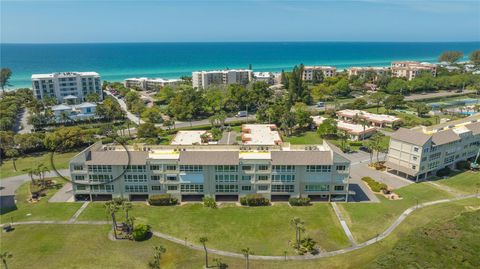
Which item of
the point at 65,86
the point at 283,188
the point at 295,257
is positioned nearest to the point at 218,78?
the point at 65,86

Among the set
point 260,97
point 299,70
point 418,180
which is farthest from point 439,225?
point 299,70

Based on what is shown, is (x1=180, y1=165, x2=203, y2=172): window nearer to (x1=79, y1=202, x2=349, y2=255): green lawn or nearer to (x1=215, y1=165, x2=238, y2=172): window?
(x1=215, y1=165, x2=238, y2=172): window

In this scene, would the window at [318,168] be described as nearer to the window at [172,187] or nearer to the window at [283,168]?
the window at [283,168]

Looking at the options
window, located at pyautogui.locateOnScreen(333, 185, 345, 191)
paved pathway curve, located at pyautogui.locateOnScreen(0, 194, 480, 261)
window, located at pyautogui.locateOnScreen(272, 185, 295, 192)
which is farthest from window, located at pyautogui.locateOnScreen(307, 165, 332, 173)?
paved pathway curve, located at pyautogui.locateOnScreen(0, 194, 480, 261)

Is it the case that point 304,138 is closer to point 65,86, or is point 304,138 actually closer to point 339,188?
point 339,188

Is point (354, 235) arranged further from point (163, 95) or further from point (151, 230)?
point (163, 95)

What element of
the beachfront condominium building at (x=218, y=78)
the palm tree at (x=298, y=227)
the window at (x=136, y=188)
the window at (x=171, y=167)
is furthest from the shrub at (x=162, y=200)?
the beachfront condominium building at (x=218, y=78)
